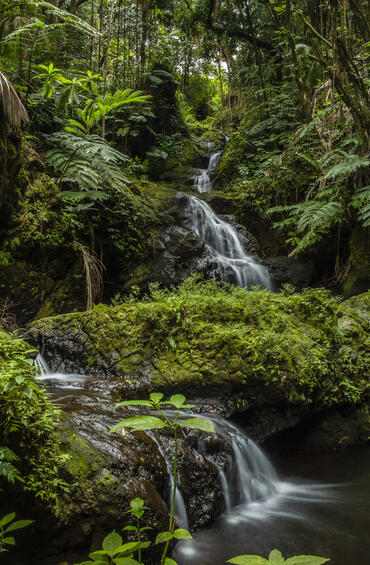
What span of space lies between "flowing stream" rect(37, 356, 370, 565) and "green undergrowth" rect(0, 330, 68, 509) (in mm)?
398

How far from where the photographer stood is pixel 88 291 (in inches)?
263

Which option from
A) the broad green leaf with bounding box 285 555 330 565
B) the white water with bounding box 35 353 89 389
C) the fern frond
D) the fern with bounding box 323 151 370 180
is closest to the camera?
the broad green leaf with bounding box 285 555 330 565

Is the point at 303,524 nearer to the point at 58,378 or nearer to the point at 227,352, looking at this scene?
the point at 227,352

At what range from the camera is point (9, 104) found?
4.75 m

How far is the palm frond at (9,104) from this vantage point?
184 inches

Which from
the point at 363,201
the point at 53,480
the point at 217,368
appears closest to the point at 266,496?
the point at 217,368

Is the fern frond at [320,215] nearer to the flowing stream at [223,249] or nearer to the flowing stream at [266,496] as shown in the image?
the flowing stream at [223,249]

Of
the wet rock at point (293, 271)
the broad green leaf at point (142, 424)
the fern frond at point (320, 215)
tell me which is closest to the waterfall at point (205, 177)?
the wet rock at point (293, 271)

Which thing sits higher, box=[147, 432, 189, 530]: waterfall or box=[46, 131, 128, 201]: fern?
box=[46, 131, 128, 201]: fern

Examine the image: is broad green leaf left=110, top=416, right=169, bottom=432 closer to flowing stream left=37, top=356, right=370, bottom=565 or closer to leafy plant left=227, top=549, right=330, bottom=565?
leafy plant left=227, top=549, right=330, bottom=565

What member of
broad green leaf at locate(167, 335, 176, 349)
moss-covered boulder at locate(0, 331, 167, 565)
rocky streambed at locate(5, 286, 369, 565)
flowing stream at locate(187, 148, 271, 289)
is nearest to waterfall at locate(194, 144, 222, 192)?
flowing stream at locate(187, 148, 271, 289)

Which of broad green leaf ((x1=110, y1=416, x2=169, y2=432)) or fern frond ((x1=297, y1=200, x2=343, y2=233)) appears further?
fern frond ((x1=297, y1=200, x2=343, y2=233))

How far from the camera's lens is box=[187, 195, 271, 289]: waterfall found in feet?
29.1

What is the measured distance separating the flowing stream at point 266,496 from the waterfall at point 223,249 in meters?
4.65
